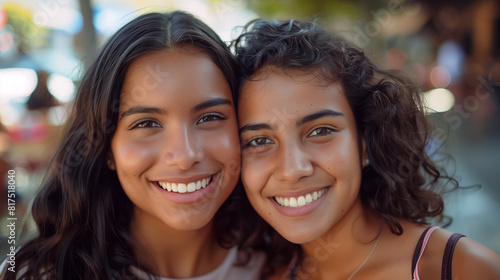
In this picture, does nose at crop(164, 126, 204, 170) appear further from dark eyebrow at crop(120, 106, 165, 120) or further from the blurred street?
the blurred street

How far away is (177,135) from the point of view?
6.33 ft

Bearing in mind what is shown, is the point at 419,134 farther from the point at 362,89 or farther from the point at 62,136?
the point at 62,136

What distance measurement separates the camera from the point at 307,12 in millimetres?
10453

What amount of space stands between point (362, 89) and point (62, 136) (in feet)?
5.44

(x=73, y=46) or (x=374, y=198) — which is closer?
(x=374, y=198)

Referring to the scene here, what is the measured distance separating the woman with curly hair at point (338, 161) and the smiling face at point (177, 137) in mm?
138

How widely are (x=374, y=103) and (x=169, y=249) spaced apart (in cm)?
137

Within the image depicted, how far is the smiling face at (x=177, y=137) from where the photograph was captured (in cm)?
194

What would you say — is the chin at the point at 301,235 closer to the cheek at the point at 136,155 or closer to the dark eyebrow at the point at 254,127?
the dark eyebrow at the point at 254,127

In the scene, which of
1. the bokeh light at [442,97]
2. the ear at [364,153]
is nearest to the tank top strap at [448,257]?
the ear at [364,153]

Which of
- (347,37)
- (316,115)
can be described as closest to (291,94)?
(316,115)

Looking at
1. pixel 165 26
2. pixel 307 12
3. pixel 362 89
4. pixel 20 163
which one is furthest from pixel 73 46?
pixel 362 89

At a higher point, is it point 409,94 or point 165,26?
point 165,26

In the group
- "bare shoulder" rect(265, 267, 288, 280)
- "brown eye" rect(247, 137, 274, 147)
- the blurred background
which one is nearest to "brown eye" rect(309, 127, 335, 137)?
"brown eye" rect(247, 137, 274, 147)
